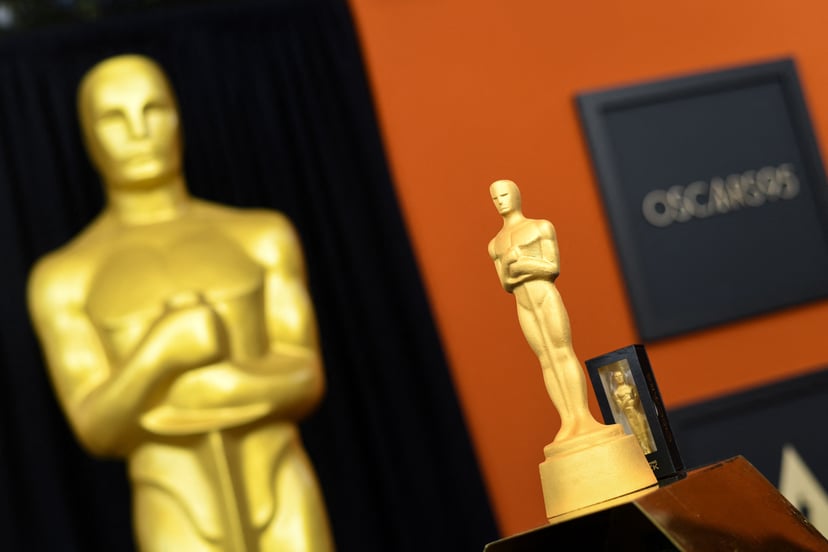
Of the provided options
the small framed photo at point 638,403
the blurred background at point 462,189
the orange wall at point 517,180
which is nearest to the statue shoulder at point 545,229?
the small framed photo at point 638,403

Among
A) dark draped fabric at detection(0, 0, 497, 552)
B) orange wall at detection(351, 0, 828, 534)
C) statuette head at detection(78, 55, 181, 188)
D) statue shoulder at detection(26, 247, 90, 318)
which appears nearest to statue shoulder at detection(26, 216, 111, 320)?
statue shoulder at detection(26, 247, 90, 318)

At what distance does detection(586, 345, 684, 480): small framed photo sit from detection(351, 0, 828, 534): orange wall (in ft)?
5.49

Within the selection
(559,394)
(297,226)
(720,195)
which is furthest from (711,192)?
(559,394)

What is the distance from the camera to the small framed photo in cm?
199

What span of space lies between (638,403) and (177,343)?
115 centimetres

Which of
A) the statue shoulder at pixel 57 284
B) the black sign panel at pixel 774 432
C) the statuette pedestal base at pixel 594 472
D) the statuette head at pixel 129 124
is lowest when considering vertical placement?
the black sign panel at pixel 774 432

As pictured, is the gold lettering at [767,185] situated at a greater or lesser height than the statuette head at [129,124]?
lesser

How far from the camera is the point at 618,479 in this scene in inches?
71.7

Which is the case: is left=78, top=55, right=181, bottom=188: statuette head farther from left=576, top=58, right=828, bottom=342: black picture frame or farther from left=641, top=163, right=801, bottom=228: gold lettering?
left=641, top=163, right=801, bottom=228: gold lettering

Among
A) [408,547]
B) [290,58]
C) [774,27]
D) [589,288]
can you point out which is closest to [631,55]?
[774,27]

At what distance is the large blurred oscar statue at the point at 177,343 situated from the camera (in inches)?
111

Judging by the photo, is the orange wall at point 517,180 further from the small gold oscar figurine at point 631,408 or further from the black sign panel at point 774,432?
the small gold oscar figurine at point 631,408

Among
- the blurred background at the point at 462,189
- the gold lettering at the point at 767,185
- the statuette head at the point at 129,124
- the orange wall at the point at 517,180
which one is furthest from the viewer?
the gold lettering at the point at 767,185

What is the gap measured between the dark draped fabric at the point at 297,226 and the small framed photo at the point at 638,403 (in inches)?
59.7
